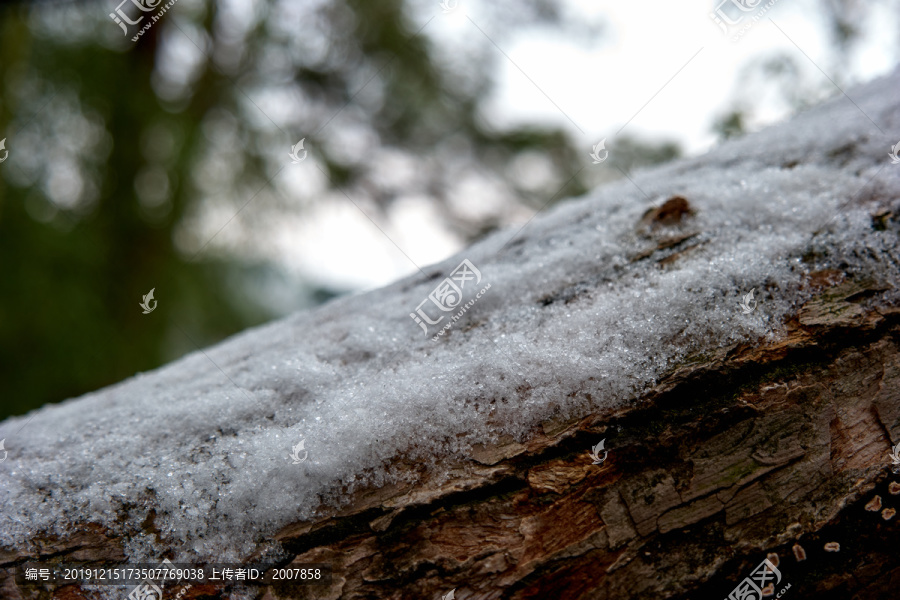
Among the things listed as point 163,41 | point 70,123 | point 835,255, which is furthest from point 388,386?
point 163,41

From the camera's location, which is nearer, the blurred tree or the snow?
the snow

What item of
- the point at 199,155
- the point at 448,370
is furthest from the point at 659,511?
the point at 199,155

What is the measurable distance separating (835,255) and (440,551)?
91 cm

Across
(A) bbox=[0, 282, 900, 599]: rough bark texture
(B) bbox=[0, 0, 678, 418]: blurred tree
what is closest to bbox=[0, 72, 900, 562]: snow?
(A) bbox=[0, 282, 900, 599]: rough bark texture

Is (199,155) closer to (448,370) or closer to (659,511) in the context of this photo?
(448,370)

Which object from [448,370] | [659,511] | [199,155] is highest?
[199,155]

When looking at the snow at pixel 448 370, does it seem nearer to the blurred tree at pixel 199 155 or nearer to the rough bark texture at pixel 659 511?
the rough bark texture at pixel 659 511

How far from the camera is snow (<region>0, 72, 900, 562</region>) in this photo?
83cm

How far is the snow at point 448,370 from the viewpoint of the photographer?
2.71 ft

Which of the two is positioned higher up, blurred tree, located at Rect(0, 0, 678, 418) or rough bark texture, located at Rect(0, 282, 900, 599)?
blurred tree, located at Rect(0, 0, 678, 418)

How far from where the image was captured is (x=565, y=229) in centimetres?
129

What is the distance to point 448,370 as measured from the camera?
0.92 metres

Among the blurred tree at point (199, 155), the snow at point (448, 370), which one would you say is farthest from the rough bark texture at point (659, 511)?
the blurred tree at point (199, 155)

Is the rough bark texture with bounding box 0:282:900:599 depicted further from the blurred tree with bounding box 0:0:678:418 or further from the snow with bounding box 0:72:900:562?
the blurred tree with bounding box 0:0:678:418
